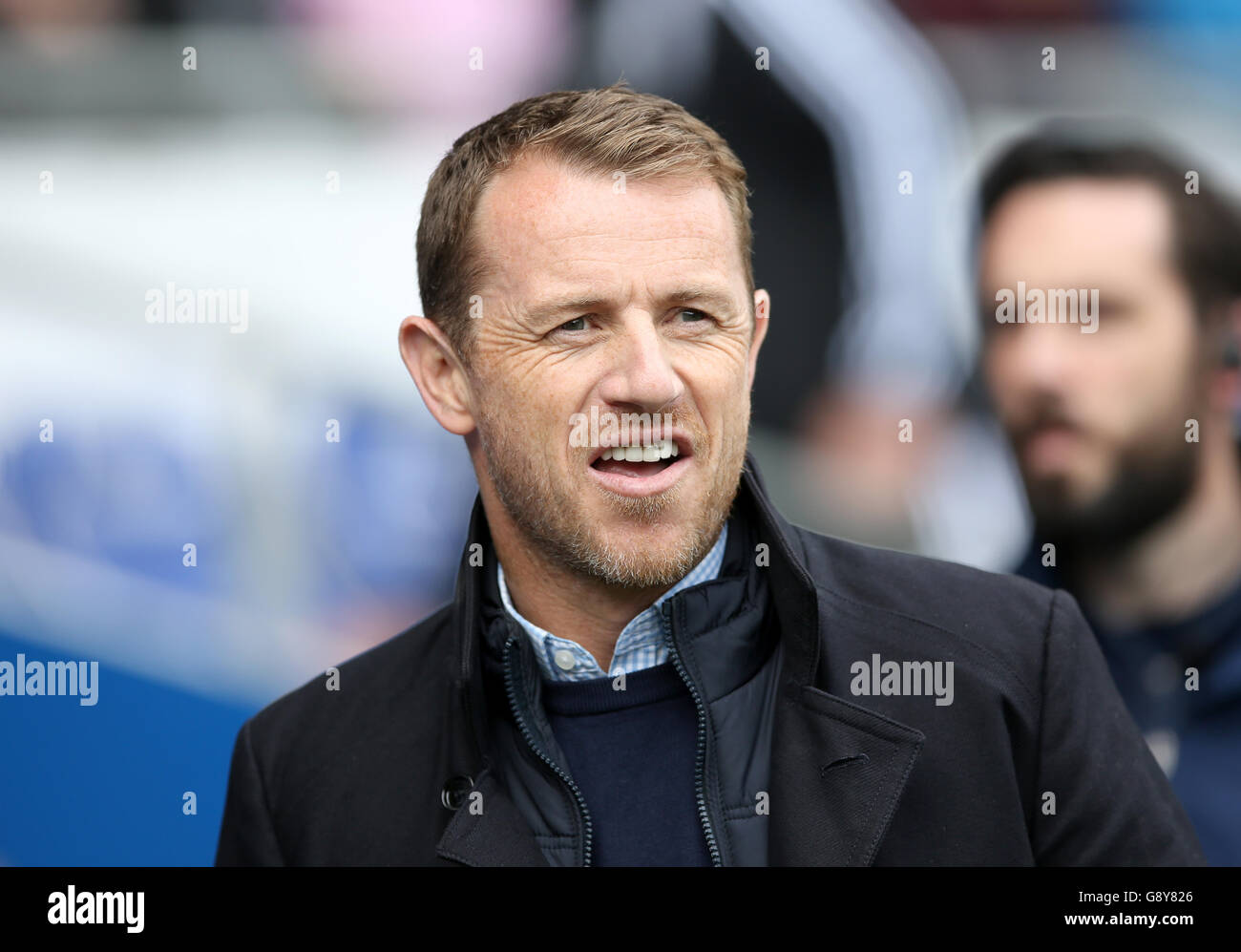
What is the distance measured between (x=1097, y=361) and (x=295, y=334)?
7.70 feet

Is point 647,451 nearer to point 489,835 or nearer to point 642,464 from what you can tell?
point 642,464

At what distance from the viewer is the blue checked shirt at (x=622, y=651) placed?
2256 millimetres

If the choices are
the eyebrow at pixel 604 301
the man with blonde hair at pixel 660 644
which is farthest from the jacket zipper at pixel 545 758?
Result: the eyebrow at pixel 604 301

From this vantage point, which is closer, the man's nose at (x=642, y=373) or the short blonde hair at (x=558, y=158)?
the man's nose at (x=642, y=373)

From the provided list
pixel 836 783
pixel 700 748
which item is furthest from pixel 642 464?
pixel 836 783

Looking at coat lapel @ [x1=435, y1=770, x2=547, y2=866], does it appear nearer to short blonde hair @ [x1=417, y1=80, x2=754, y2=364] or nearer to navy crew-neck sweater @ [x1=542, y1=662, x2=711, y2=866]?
navy crew-neck sweater @ [x1=542, y1=662, x2=711, y2=866]

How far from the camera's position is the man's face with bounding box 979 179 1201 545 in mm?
3568

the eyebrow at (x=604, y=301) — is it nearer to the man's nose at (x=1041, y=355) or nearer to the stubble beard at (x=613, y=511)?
the stubble beard at (x=613, y=511)

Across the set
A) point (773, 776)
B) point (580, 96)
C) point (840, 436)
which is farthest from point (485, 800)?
point (840, 436)

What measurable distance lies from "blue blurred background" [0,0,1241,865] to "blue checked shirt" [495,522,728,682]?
1460 millimetres

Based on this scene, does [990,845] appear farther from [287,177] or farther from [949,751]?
[287,177]

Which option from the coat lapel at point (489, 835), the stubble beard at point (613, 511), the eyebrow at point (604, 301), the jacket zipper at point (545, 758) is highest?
the eyebrow at point (604, 301)

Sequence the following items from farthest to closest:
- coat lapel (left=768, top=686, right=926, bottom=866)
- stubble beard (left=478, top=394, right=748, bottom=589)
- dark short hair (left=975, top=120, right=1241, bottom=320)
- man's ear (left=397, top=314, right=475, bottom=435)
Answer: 1. dark short hair (left=975, top=120, right=1241, bottom=320)
2. man's ear (left=397, top=314, right=475, bottom=435)
3. stubble beard (left=478, top=394, right=748, bottom=589)
4. coat lapel (left=768, top=686, right=926, bottom=866)

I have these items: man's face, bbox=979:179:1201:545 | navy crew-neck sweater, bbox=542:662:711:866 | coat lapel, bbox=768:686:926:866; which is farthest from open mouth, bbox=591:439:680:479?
man's face, bbox=979:179:1201:545
